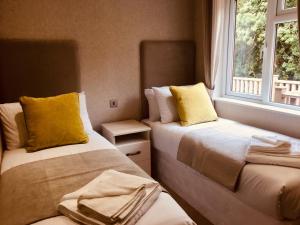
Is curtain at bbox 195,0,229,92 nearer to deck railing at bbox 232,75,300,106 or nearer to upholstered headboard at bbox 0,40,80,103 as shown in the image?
deck railing at bbox 232,75,300,106

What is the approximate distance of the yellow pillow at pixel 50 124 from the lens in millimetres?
2010

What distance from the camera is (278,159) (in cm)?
169

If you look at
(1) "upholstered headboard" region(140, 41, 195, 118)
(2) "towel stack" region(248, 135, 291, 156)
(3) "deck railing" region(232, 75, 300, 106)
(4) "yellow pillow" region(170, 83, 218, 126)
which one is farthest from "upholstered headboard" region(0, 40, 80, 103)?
(3) "deck railing" region(232, 75, 300, 106)

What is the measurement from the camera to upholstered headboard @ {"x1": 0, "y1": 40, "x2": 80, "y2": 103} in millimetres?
2322

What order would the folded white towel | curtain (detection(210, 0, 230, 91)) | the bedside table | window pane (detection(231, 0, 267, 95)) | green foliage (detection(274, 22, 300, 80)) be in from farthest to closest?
curtain (detection(210, 0, 230, 91)) < window pane (detection(231, 0, 267, 95)) < the bedside table < green foliage (detection(274, 22, 300, 80)) < the folded white towel

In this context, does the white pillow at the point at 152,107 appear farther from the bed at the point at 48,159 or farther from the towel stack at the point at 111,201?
the towel stack at the point at 111,201

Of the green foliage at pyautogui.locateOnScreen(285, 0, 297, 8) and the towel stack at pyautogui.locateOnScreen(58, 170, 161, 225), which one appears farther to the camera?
the green foliage at pyautogui.locateOnScreen(285, 0, 297, 8)

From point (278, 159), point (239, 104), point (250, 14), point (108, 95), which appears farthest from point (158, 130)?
point (250, 14)

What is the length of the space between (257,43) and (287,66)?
1.43ft

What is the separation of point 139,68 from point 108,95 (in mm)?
501

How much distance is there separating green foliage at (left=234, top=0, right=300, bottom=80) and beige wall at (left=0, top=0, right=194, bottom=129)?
0.66 metres

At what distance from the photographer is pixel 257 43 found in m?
2.76

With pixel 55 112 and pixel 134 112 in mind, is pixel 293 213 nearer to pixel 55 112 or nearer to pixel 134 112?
pixel 55 112

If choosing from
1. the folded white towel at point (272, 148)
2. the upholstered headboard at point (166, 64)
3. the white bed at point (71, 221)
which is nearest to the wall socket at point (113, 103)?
the upholstered headboard at point (166, 64)
